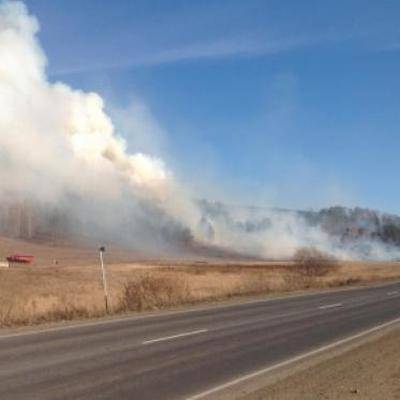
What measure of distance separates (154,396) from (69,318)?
1293 cm

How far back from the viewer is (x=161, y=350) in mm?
14547

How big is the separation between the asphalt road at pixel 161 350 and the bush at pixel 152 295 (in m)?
3.14

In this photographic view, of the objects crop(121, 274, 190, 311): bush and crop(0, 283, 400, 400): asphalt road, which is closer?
crop(0, 283, 400, 400): asphalt road

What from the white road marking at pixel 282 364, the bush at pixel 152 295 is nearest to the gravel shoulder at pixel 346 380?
the white road marking at pixel 282 364

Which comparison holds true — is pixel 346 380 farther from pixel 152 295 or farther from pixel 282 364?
pixel 152 295

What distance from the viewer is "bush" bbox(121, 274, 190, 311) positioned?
27328 mm

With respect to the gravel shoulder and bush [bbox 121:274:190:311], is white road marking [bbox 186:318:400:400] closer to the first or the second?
the gravel shoulder

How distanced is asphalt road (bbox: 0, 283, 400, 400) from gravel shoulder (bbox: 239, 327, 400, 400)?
0.97 meters

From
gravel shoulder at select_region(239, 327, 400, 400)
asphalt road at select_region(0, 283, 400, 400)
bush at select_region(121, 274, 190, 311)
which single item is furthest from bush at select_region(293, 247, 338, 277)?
gravel shoulder at select_region(239, 327, 400, 400)

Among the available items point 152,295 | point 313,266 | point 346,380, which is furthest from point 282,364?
point 313,266

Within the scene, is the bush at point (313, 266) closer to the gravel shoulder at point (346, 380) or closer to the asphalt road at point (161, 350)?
the asphalt road at point (161, 350)

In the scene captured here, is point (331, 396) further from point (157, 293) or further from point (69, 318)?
point (157, 293)

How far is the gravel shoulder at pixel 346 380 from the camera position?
9.73 metres

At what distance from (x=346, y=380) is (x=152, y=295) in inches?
745
